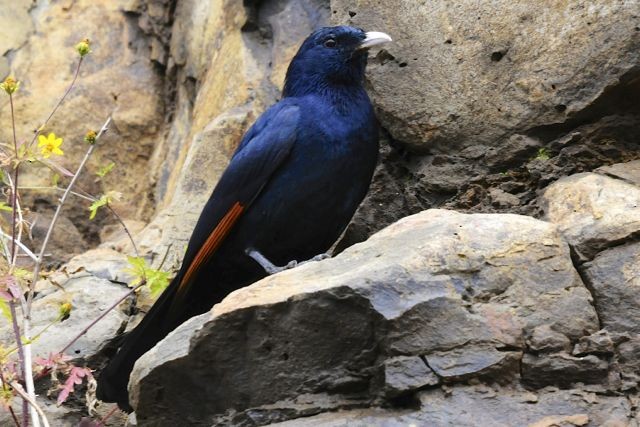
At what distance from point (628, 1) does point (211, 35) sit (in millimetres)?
2838

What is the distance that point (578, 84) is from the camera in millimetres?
4559

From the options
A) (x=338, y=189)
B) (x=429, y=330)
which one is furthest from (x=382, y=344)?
(x=338, y=189)

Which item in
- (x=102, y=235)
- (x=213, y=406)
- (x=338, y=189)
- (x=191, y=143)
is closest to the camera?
(x=213, y=406)

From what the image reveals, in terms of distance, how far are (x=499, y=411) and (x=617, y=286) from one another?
69cm

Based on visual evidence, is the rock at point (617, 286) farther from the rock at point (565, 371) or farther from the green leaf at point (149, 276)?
the green leaf at point (149, 276)

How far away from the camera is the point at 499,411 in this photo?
3.37 meters

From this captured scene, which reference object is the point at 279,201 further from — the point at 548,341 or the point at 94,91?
the point at 94,91

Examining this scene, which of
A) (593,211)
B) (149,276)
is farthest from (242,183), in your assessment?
(593,211)

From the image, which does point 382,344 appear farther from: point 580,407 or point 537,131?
point 537,131

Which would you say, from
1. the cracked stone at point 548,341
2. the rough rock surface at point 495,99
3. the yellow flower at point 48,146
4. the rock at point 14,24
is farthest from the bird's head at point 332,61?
the rock at point 14,24

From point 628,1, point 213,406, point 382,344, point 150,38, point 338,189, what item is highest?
point 628,1

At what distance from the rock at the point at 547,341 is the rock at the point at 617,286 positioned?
0.20 meters

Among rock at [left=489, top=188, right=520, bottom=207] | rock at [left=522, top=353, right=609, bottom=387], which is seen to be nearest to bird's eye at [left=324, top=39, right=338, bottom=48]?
rock at [left=489, top=188, right=520, bottom=207]

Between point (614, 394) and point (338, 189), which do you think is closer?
point (614, 394)
